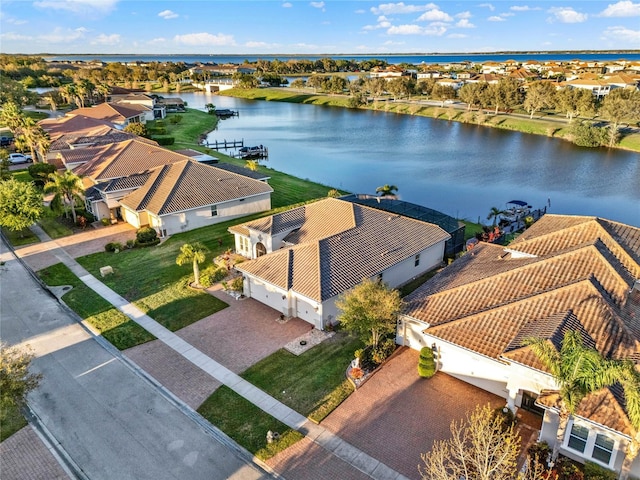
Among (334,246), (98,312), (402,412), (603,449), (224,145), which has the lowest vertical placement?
(402,412)

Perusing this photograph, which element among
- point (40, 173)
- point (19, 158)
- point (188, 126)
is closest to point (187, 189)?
point (40, 173)

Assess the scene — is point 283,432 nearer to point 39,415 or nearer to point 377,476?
point 377,476

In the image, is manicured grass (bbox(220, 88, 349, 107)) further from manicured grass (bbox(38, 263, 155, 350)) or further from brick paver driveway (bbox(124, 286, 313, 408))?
brick paver driveway (bbox(124, 286, 313, 408))

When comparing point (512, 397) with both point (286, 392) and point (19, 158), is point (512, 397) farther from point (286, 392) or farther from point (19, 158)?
point (19, 158)

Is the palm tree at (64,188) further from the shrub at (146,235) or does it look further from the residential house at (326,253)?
the residential house at (326,253)

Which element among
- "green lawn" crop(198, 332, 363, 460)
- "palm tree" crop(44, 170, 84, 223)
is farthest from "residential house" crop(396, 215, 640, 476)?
"palm tree" crop(44, 170, 84, 223)

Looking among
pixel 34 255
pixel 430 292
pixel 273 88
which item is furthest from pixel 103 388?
pixel 273 88
